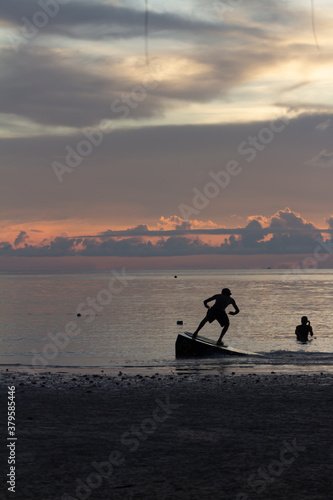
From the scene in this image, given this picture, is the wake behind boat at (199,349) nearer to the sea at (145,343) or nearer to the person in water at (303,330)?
the sea at (145,343)

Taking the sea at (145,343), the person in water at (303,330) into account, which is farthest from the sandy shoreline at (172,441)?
the person in water at (303,330)

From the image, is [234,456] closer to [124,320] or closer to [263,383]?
[263,383]

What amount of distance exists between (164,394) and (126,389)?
1.33 meters

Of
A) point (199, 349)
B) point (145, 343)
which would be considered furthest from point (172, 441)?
point (145, 343)

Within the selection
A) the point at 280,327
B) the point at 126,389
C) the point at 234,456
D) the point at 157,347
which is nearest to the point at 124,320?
the point at 280,327

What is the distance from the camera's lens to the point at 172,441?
370 inches

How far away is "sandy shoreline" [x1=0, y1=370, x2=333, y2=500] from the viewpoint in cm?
715

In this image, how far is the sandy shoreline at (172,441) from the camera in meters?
7.15

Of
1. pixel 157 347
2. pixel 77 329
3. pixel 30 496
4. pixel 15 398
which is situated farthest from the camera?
pixel 77 329

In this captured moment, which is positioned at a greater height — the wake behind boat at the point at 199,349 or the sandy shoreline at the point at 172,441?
the wake behind boat at the point at 199,349

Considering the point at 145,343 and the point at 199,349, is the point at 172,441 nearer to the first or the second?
the point at 199,349

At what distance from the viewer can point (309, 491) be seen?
698 cm

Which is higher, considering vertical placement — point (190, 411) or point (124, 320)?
point (124, 320)

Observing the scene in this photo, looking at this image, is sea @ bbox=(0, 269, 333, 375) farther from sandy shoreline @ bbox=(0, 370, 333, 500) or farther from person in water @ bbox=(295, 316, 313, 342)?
sandy shoreline @ bbox=(0, 370, 333, 500)
